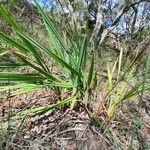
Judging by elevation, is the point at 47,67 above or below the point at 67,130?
above

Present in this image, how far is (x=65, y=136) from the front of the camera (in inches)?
103

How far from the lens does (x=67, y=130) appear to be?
2.63m

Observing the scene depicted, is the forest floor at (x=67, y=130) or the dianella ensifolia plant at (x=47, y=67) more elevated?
the dianella ensifolia plant at (x=47, y=67)

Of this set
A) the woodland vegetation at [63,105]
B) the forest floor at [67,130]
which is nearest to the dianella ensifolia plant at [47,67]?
the woodland vegetation at [63,105]

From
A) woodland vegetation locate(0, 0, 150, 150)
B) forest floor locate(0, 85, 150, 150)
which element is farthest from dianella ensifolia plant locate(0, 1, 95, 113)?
forest floor locate(0, 85, 150, 150)

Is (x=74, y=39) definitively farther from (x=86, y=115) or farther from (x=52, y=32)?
(x=86, y=115)

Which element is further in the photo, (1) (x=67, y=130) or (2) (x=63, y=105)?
(2) (x=63, y=105)

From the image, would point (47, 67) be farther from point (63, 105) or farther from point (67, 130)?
point (67, 130)

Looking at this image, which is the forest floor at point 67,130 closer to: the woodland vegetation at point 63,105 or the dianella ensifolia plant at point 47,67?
the woodland vegetation at point 63,105

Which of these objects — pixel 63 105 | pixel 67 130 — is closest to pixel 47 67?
pixel 63 105

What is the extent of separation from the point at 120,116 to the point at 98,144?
1.22ft

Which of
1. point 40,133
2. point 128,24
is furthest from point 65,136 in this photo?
point 128,24

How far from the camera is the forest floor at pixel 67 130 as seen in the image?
2453 mm

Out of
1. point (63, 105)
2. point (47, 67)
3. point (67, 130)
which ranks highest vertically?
point (47, 67)
